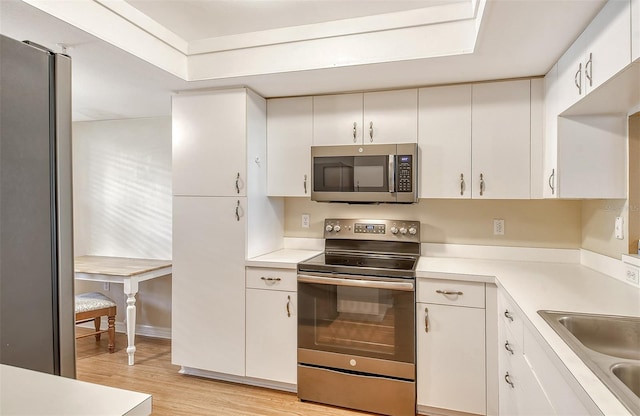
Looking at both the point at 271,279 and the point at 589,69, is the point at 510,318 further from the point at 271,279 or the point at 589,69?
the point at 271,279

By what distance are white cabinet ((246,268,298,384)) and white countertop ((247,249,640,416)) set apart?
113mm

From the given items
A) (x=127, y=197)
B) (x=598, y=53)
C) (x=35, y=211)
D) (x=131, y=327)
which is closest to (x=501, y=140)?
(x=598, y=53)

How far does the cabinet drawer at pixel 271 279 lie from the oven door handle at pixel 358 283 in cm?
8

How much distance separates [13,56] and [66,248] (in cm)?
56

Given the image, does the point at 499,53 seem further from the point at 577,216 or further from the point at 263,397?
the point at 263,397

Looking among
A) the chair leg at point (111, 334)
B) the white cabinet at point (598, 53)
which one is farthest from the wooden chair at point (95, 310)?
the white cabinet at point (598, 53)

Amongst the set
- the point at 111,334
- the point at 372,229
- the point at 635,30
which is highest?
the point at 635,30

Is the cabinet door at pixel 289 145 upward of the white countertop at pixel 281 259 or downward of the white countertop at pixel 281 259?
upward

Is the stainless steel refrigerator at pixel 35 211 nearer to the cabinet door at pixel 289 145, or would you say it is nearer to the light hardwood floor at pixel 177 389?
the light hardwood floor at pixel 177 389

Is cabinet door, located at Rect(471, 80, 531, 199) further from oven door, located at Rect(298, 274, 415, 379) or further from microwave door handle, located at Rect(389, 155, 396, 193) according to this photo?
oven door, located at Rect(298, 274, 415, 379)

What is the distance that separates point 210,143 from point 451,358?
83.9 inches

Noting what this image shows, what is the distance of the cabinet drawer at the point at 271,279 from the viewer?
252cm

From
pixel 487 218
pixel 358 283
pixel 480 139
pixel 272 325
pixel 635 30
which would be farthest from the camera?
pixel 487 218

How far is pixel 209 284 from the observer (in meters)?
2.71
